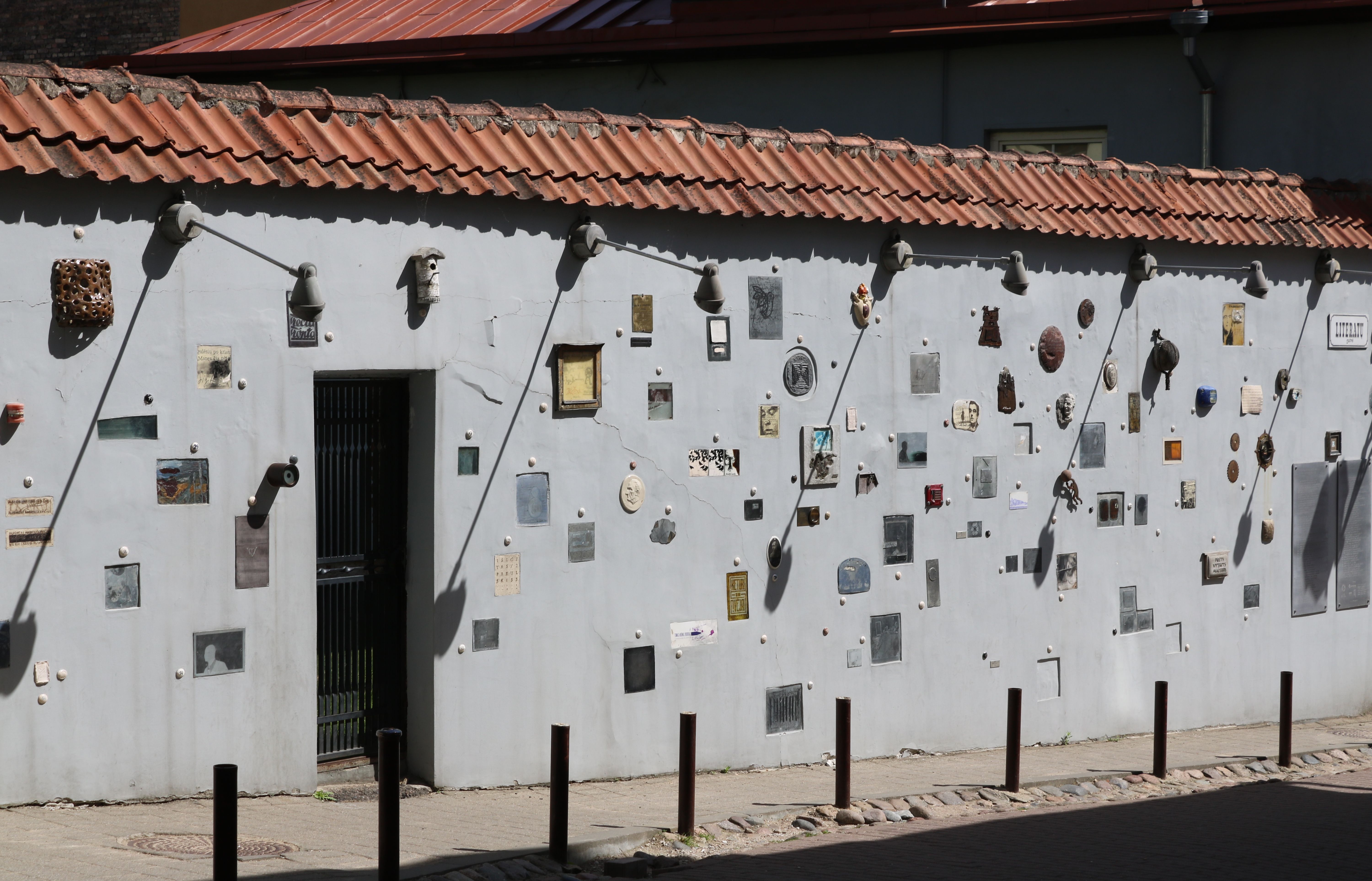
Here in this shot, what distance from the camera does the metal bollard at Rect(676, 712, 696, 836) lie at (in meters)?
8.00

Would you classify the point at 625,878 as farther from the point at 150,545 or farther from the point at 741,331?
the point at 741,331

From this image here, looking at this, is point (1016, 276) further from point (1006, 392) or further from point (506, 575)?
point (506, 575)

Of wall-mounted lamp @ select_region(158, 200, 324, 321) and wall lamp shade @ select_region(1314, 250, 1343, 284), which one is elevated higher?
wall lamp shade @ select_region(1314, 250, 1343, 284)

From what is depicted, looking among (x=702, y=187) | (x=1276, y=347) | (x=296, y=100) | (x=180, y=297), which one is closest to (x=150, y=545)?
(x=180, y=297)

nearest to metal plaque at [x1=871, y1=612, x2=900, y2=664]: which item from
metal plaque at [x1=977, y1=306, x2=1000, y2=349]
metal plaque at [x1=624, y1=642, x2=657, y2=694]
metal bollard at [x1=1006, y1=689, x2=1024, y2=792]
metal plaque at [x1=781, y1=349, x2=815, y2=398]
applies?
metal bollard at [x1=1006, y1=689, x2=1024, y2=792]

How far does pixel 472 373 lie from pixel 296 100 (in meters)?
1.64

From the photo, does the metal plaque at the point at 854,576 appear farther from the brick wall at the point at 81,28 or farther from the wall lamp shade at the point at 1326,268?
the brick wall at the point at 81,28

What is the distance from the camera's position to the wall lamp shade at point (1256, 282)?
12.8 meters

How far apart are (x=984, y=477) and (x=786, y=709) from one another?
7.23 ft

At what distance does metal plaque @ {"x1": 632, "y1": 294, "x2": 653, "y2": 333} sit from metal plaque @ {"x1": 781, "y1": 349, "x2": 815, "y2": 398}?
104cm

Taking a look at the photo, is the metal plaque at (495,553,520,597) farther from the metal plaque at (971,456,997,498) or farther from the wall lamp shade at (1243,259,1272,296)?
the wall lamp shade at (1243,259,1272,296)

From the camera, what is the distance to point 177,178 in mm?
7645

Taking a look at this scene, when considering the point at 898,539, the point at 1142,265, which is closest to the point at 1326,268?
the point at 1142,265

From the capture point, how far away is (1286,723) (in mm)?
11258
